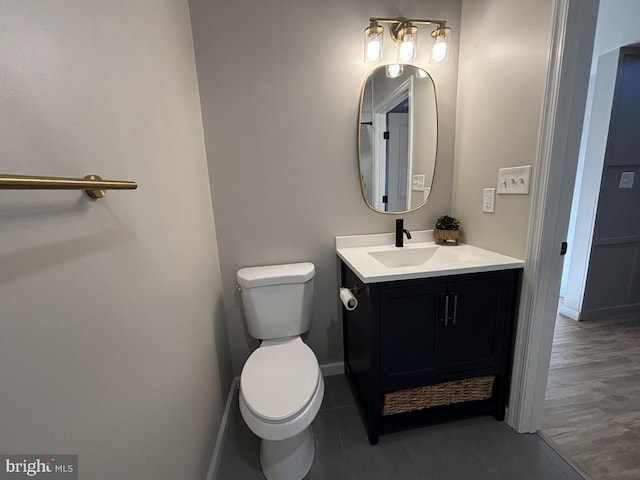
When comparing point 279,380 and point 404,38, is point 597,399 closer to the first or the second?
point 279,380

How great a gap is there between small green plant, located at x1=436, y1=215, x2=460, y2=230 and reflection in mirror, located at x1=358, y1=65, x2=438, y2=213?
191 millimetres

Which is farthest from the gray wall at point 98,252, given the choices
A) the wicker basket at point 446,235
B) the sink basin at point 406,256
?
the wicker basket at point 446,235

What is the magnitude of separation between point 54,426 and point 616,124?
11.2 feet

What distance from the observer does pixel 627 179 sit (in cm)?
216

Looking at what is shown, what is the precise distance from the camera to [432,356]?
4.26 feet

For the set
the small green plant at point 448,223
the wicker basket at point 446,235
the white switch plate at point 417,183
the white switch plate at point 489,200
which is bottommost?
the wicker basket at point 446,235

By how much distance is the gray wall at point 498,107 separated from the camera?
114cm

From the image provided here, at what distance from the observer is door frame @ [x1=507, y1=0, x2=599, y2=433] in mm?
1022

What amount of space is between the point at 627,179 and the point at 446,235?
5.98 ft

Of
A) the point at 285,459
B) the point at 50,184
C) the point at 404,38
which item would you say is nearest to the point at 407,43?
the point at 404,38

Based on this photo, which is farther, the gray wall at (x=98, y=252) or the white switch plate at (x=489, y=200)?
the white switch plate at (x=489, y=200)

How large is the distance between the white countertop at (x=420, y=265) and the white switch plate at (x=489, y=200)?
23 cm

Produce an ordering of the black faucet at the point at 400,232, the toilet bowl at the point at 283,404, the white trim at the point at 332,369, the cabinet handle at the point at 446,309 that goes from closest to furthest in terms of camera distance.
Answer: the toilet bowl at the point at 283,404
the cabinet handle at the point at 446,309
the black faucet at the point at 400,232
the white trim at the point at 332,369

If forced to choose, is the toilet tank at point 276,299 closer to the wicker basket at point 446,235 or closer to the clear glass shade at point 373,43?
the wicker basket at point 446,235
